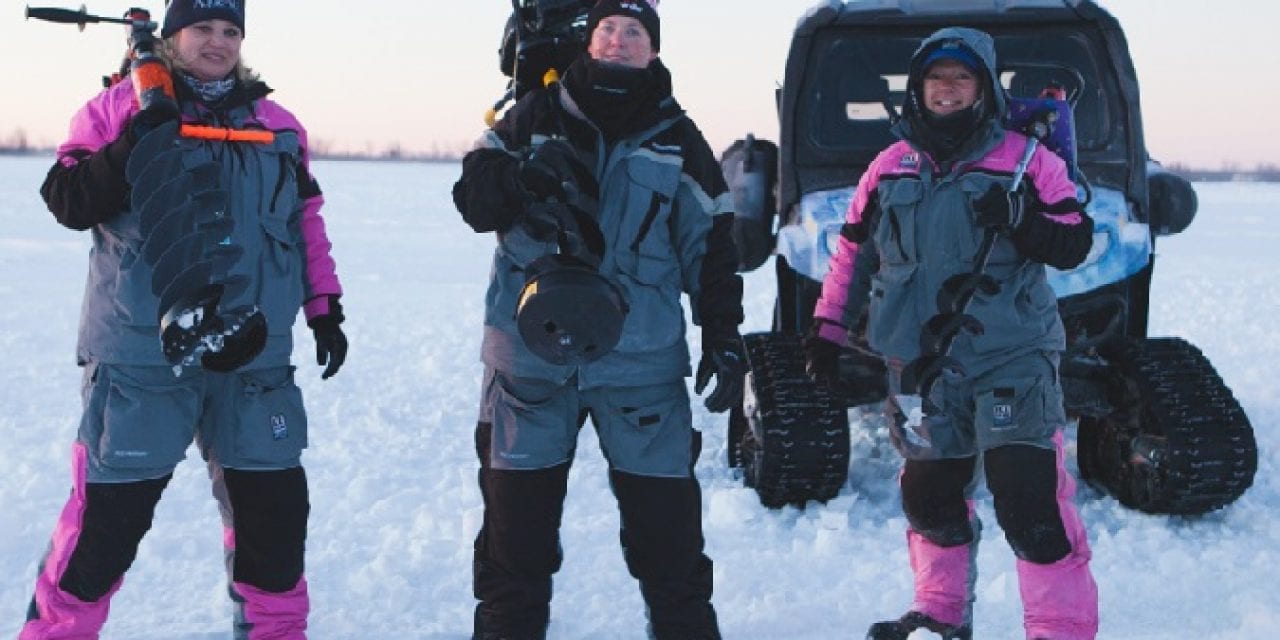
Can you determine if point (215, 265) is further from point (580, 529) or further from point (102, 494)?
point (580, 529)

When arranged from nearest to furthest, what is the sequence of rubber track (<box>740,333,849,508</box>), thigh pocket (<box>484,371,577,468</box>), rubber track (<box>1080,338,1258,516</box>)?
thigh pocket (<box>484,371,577,468</box>)
rubber track (<box>1080,338,1258,516</box>)
rubber track (<box>740,333,849,508</box>)

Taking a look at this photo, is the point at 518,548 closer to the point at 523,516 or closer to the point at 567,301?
the point at 523,516

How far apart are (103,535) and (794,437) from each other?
2527 mm

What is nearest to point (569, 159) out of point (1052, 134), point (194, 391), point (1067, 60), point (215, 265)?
point (215, 265)

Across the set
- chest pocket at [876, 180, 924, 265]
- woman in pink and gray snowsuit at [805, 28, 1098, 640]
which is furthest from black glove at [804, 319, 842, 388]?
chest pocket at [876, 180, 924, 265]

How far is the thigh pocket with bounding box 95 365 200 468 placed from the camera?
2902 mm

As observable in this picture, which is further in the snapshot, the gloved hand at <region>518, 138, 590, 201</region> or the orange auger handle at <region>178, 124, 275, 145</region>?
the orange auger handle at <region>178, 124, 275, 145</region>

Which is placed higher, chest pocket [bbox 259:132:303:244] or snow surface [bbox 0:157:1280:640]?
chest pocket [bbox 259:132:303:244]

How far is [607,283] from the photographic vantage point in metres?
2.86

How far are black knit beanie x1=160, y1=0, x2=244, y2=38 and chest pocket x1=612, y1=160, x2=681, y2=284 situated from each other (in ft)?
3.41

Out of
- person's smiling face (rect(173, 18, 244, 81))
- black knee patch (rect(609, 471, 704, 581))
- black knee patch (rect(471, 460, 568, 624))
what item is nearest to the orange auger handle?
person's smiling face (rect(173, 18, 244, 81))

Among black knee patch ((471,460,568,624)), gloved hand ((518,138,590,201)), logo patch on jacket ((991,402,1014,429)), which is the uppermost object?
gloved hand ((518,138,590,201))

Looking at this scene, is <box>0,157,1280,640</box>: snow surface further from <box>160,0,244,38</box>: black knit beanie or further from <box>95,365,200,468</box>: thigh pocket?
<box>160,0,244,38</box>: black knit beanie

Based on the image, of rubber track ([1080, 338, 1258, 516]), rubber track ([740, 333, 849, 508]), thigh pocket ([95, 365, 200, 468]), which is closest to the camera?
thigh pocket ([95, 365, 200, 468])
